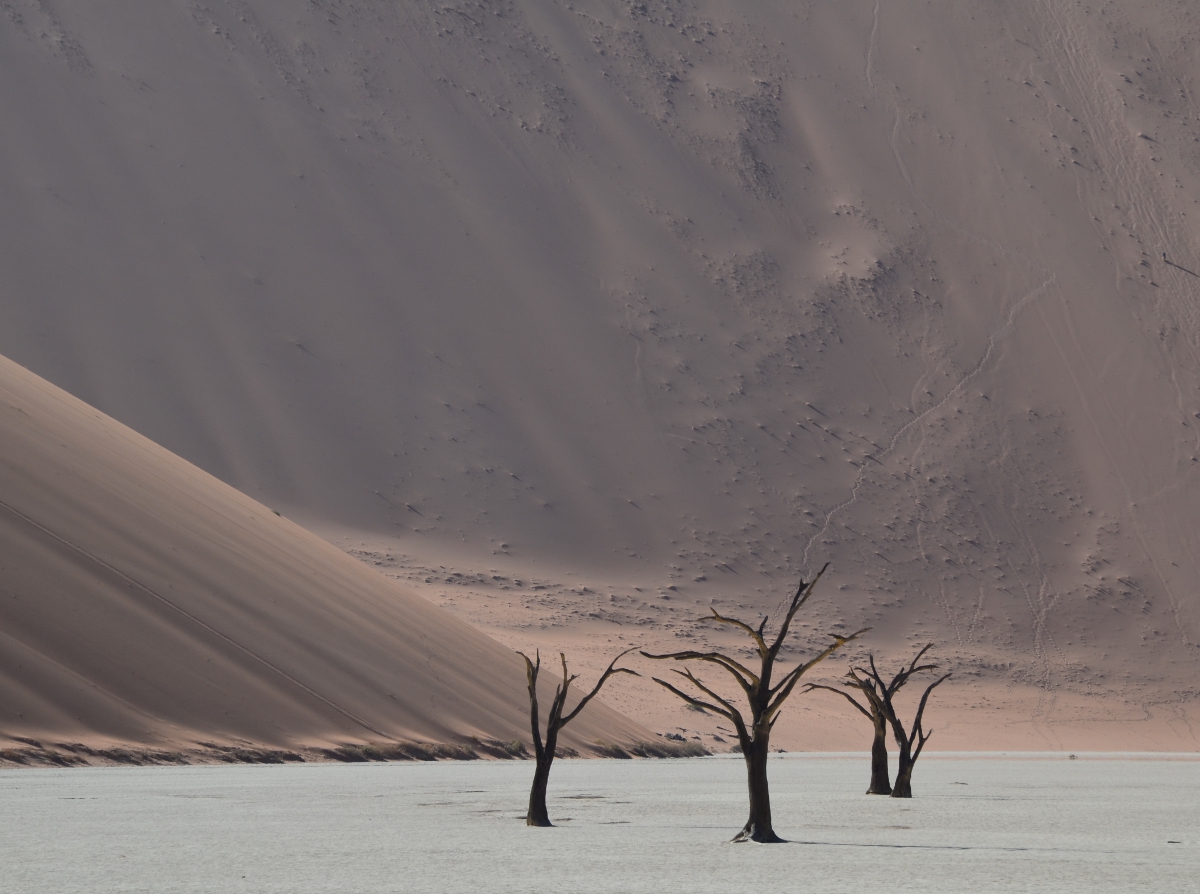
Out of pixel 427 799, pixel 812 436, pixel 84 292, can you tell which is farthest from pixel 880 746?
pixel 84 292

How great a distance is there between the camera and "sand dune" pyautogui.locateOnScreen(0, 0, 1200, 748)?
5094 cm

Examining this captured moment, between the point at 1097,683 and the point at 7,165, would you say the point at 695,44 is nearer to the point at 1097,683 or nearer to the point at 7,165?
the point at 7,165

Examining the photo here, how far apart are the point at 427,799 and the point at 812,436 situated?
42871 mm

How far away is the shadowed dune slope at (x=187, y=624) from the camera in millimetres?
20359

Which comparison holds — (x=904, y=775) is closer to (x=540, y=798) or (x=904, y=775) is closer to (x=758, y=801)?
(x=540, y=798)

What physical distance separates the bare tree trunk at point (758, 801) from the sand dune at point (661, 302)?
31.3 meters

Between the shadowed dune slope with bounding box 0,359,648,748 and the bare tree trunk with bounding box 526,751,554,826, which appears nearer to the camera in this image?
the bare tree trunk with bounding box 526,751,554,826

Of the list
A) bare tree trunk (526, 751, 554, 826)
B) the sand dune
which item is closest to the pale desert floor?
bare tree trunk (526, 751, 554, 826)

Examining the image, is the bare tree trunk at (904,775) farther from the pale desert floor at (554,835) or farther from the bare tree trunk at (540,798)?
the bare tree trunk at (540,798)

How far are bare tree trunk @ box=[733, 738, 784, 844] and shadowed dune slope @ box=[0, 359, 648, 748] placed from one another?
11.1 m

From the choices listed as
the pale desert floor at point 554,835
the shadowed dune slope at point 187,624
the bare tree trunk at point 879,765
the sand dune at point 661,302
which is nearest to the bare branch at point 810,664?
the pale desert floor at point 554,835

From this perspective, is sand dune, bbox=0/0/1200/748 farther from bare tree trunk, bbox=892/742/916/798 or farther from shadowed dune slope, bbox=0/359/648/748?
bare tree trunk, bbox=892/742/916/798

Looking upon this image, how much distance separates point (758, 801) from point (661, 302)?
5076 cm

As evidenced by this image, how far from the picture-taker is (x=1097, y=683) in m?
46.8
